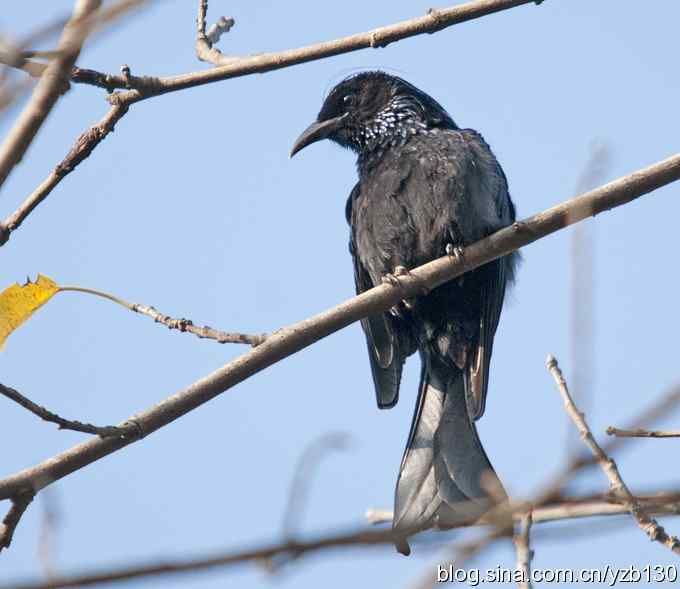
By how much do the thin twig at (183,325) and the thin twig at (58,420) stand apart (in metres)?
0.52

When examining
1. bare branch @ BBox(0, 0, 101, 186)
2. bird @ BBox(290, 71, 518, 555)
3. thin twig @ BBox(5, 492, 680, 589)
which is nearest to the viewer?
thin twig @ BBox(5, 492, 680, 589)

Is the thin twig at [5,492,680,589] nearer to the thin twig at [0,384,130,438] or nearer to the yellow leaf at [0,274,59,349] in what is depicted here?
the thin twig at [0,384,130,438]

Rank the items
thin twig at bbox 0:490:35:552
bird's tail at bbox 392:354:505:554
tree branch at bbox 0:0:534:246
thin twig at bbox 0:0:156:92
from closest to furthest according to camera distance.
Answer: thin twig at bbox 0:0:156:92, thin twig at bbox 0:490:35:552, tree branch at bbox 0:0:534:246, bird's tail at bbox 392:354:505:554

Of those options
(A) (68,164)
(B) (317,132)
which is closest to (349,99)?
(B) (317,132)

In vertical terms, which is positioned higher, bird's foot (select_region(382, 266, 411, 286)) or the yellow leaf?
bird's foot (select_region(382, 266, 411, 286))

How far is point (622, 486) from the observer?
9.32ft

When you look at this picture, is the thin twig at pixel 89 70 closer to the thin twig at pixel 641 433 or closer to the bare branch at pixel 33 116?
the bare branch at pixel 33 116

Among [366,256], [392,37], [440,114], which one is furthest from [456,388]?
[392,37]

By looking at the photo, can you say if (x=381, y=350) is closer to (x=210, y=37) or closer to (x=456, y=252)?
(x=456, y=252)

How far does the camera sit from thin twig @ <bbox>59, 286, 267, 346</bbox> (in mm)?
3266

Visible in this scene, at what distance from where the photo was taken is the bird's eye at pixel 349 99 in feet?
19.4

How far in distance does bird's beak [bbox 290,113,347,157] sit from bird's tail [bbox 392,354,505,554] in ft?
5.14

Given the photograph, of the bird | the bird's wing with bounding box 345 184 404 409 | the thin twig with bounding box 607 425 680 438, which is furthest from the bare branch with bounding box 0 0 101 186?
the bird's wing with bounding box 345 184 404 409

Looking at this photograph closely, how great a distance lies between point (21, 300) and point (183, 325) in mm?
572
